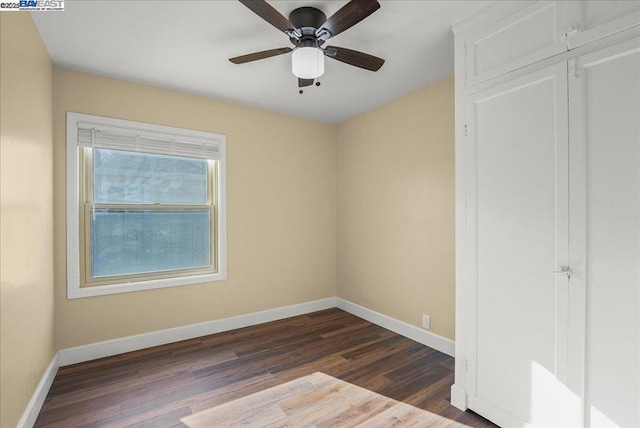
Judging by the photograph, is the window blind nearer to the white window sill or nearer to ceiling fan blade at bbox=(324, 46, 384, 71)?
the white window sill

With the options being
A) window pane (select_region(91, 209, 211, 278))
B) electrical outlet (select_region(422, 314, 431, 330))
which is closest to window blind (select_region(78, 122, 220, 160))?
window pane (select_region(91, 209, 211, 278))

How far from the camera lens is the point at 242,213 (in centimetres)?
360

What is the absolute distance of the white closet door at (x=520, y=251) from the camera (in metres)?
1.63

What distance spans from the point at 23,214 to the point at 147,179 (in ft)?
4.34

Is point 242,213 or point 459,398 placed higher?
point 242,213

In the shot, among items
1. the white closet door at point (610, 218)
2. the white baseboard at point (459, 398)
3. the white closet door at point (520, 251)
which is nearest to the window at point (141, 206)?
the white baseboard at point (459, 398)

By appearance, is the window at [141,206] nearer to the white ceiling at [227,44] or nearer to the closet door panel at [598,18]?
the white ceiling at [227,44]

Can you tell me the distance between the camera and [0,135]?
1524mm

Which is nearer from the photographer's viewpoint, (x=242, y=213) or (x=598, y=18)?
(x=598, y=18)

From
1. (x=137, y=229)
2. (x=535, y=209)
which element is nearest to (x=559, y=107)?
(x=535, y=209)

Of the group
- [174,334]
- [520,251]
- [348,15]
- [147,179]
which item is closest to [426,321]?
[520,251]

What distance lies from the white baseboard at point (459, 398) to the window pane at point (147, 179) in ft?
9.67

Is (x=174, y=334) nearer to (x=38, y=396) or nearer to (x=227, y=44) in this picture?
(x=38, y=396)

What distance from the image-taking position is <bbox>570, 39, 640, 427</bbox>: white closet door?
140 cm
